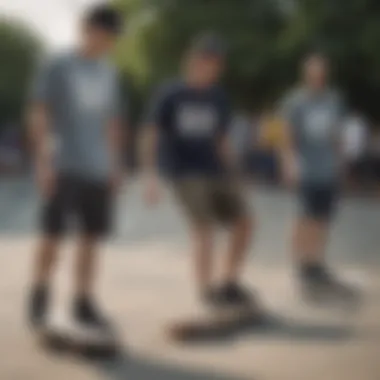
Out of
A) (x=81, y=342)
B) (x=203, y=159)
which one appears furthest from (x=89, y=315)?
(x=203, y=159)

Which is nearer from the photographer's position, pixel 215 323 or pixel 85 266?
pixel 85 266

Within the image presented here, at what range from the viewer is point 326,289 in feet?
5.85

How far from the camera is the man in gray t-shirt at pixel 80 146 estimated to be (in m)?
1.57

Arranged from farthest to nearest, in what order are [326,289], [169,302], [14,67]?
[326,289], [169,302], [14,67]

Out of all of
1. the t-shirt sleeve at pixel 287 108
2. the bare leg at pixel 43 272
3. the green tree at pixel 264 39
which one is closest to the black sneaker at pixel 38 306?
the bare leg at pixel 43 272

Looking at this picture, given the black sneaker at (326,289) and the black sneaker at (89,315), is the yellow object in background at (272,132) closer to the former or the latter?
the black sneaker at (326,289)

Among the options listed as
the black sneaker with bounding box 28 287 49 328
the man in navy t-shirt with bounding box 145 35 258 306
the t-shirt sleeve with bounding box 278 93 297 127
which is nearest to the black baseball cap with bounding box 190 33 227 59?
the man in navy t-shirt with bounding box 145 35 258 306

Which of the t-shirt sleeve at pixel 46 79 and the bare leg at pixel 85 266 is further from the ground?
the t-shirt sleeve at pixel 46 79

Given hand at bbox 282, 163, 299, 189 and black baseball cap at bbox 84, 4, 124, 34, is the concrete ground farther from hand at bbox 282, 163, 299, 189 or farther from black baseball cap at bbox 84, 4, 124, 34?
black baseball cap at bbox 84, 4, 124, 34

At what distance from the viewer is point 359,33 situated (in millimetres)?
1642

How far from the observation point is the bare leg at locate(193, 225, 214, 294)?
1.65 metres

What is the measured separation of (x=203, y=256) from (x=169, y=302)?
0.30 feet

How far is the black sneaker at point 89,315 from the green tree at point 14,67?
1.00 feet

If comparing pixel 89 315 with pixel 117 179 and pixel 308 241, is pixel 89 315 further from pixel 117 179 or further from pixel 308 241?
pixel 308 241
